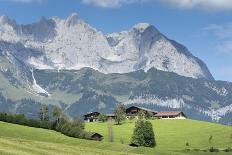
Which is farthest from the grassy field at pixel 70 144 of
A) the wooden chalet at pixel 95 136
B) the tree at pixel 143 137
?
the wooden chalet at pixel 95 136

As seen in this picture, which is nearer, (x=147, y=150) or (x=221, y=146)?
(x=147, y=150)

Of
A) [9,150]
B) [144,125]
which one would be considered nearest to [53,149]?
[9,150]

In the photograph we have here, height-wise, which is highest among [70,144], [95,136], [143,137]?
[95,136]

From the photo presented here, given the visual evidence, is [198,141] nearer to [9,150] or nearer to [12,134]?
[12,134]

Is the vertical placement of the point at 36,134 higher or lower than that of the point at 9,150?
higher

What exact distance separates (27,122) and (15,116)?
165 inches

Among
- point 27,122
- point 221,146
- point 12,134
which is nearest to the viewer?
point 12,134

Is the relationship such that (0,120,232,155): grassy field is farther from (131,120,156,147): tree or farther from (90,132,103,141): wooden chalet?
(90,132,103,141): wooden chalet

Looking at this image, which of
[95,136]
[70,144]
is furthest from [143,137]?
[70,144]

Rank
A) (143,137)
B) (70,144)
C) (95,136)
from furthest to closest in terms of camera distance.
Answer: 1. (95,136)
2. (143,137)
3. (70,144)

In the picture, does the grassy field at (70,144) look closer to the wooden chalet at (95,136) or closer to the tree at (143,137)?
the tree at (143,137)

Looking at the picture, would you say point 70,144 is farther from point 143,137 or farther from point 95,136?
point 95,136

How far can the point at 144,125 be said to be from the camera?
17412 cm

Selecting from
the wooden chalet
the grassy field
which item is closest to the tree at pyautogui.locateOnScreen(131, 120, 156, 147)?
the grassy field
